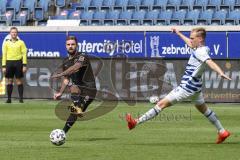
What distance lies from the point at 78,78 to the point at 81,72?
0.13 metres

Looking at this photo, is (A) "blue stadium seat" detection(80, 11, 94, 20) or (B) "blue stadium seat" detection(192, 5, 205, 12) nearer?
(B) "blue stadium seat" detection(192, 5, 205, 12)

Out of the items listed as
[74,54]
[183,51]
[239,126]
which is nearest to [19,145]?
[74,54]

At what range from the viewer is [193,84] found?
13594mm

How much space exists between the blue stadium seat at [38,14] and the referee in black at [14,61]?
415 inches

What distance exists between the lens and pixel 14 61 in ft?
83.4

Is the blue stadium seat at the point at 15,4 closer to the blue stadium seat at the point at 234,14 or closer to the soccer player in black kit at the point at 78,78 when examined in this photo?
the blue stadium seat at the point at 234,14

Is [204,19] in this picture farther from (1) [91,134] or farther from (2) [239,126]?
(1) [91,134]

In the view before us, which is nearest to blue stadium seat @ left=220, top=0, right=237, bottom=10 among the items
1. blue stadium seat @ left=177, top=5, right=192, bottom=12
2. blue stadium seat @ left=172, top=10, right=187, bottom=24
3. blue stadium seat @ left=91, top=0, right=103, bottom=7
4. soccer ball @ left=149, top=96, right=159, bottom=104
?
blue stadium seat @ left=177, top=5, right=192, bottom=12

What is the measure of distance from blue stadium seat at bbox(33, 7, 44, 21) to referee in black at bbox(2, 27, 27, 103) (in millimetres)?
10537

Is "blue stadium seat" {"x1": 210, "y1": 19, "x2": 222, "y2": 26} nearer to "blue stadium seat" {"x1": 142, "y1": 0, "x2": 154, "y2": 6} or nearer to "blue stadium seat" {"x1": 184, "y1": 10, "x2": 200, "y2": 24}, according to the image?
"blue stadium seat" {"x1": 184, "y1": 10, "x2": 200, "y2": 24}

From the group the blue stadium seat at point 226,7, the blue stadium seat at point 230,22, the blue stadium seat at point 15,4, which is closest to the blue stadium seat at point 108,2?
the blue stadium seat at point 15,4

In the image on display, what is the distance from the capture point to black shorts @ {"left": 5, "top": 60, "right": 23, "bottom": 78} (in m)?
25.4

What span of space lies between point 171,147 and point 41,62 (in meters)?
14.6

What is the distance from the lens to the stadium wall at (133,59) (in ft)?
83.0
